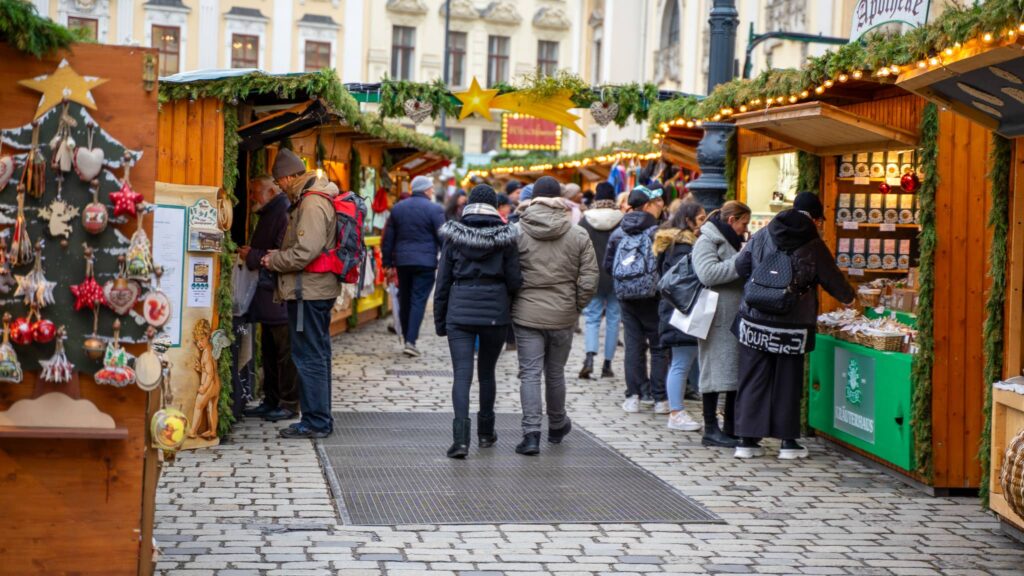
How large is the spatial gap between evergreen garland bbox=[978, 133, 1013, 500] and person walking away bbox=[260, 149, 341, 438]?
4307 millimetres

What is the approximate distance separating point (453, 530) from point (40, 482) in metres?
2.27

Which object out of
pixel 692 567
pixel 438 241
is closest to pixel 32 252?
pixel 692 567

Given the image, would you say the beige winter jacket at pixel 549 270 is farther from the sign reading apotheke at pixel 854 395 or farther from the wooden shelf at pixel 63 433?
the wooden shelf at pixel 63 433

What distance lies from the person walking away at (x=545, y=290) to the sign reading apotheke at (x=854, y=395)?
178 centimetres

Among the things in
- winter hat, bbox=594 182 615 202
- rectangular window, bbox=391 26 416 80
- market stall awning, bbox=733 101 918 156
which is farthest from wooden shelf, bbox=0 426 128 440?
rectangular window, bbox=391 26 416 80

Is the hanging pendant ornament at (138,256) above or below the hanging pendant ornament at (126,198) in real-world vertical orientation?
below

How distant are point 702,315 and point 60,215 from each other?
17.6ft

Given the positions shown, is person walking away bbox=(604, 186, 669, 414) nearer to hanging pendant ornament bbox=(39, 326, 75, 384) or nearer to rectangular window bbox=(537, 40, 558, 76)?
hanging pendant ornament bbox=(39, 326, 75, 384)

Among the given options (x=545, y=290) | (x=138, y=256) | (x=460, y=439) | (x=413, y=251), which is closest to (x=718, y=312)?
(x=545, y=290)

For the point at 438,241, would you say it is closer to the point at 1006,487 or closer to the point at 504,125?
the point at 1006,487

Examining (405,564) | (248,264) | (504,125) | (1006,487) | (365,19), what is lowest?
(405,564)

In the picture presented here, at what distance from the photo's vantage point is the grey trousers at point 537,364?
9.10 metres

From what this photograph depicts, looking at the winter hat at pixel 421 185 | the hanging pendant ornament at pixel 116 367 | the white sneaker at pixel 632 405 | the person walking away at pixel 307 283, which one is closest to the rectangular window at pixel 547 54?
the winter hat at pixel 421 185

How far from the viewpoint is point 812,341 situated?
895 cm
